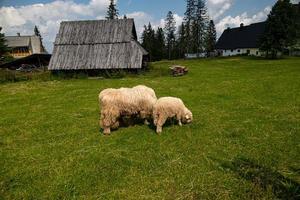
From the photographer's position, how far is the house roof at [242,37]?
62.7 metres

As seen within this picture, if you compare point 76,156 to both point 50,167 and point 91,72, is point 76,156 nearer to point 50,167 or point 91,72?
point 50,167

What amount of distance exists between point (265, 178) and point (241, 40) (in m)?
65.6

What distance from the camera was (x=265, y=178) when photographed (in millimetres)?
6340

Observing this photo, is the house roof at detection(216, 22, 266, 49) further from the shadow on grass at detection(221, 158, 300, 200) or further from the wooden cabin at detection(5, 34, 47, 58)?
the shadow on grass at detection(221, 158, 300, 200)

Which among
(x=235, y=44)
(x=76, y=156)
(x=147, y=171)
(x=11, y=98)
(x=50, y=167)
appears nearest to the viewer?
(x=147, y=171)

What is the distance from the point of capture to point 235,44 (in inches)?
2677

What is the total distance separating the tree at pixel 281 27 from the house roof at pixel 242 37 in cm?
1517

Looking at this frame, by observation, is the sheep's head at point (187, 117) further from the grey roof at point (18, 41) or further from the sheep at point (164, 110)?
the grey roof at point (18, 41)

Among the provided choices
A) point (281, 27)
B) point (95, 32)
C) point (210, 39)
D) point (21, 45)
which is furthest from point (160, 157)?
point (210, 39)

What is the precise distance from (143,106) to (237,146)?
3.52 m

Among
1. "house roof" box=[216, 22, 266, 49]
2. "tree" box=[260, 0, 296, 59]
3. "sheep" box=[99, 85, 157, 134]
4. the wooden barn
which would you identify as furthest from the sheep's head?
"house roof" box=[216, 22, 266, 49]

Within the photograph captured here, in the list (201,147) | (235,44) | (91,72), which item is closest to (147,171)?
(201,147)

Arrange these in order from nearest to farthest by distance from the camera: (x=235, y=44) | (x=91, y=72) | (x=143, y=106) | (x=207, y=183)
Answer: (x=207, y=183) < (x=143, y=106) < (x=91, y=72) < (x=235, y=44)

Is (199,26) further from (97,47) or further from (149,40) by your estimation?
(97,47)
